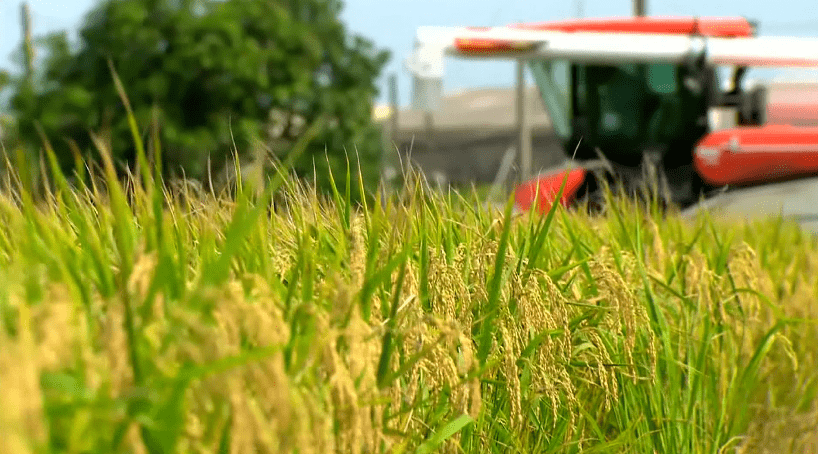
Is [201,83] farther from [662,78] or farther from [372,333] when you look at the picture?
[372,333]

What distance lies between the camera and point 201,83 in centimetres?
2086

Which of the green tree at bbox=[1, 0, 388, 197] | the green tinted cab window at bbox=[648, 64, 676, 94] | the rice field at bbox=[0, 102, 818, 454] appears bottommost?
the green tree at bbox=[1, 0, 388, 197]

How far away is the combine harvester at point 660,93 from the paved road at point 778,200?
0.03 m

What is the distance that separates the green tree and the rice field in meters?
16.3

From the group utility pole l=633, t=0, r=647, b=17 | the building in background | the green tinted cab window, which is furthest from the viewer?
the building in background

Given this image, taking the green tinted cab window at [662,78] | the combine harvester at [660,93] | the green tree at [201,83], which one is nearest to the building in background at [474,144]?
the green tree at [201,83]

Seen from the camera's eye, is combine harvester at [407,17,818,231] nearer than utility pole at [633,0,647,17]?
Yes

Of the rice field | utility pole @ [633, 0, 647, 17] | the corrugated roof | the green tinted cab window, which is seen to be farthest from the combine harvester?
the corrugated roof

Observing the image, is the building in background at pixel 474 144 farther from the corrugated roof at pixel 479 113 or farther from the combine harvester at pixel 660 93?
the combine harvester at pixel 660 93

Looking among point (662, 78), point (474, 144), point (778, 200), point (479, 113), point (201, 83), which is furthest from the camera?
point (479, 113)

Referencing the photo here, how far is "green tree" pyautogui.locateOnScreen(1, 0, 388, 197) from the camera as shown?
20.5 meters

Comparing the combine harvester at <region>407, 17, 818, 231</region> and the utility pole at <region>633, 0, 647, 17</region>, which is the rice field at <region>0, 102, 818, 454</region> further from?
the utility pole at <region>633, 0, 647, 17</region>

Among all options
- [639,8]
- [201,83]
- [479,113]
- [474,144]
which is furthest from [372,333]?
[479,113]

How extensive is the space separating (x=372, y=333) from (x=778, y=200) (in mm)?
6989
